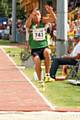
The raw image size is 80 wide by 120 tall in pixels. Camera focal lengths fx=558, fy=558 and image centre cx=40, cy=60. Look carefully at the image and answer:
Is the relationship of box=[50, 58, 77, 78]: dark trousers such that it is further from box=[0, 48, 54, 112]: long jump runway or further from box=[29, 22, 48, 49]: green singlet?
box=[0, 48, 54, 112]: long jump runway

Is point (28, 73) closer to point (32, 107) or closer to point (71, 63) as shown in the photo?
point (71, 63)

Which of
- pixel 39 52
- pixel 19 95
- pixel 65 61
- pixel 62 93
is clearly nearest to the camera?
pixel 19 95

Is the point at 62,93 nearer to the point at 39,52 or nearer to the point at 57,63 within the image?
the point at 57,63

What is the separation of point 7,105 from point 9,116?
4.13ft

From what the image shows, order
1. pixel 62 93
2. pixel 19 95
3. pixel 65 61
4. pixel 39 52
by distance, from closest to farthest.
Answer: pixel 19 95 → pixel 62 93 → pixel 39 52 → pixel 65 61

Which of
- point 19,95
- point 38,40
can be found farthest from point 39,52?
point 19,95

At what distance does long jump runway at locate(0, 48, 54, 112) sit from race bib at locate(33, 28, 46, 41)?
122cm

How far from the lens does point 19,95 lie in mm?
12711

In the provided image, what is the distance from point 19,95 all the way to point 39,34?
294 centimetres

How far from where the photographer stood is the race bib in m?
15.3

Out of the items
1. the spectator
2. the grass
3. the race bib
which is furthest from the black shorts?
the grass

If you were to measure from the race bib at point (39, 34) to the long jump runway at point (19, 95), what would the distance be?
3.99 feet

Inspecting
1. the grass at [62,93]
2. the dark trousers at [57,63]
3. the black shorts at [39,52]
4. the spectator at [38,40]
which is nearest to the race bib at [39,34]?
the spectator at [38,40]

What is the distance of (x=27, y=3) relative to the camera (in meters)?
40.1
